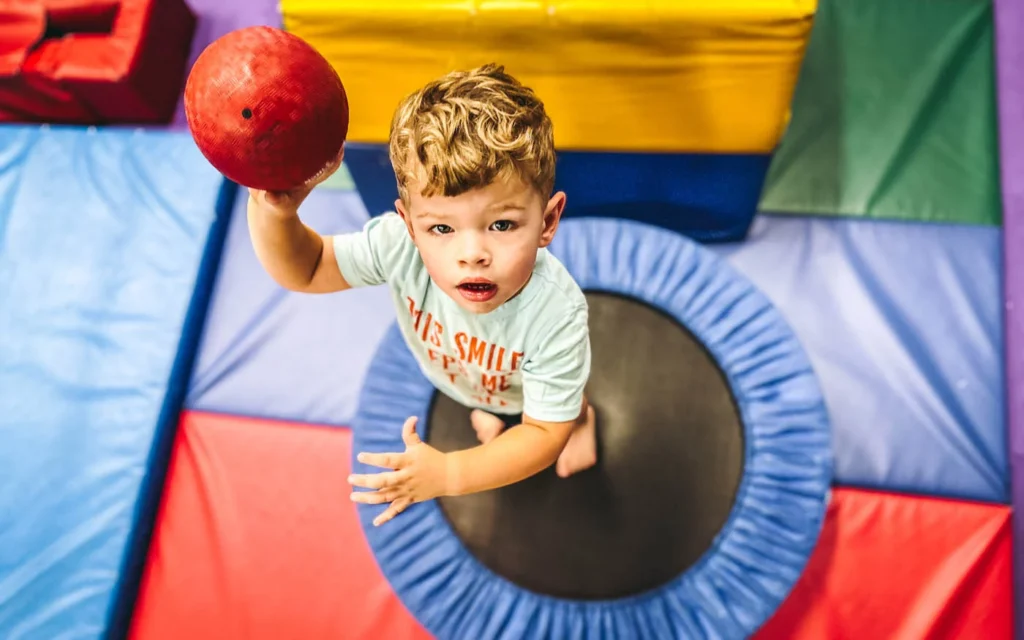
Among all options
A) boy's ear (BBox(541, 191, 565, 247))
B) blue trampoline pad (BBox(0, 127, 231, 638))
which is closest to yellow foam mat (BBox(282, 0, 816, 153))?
boy's ear (BBox(541, 191, 565, 247))

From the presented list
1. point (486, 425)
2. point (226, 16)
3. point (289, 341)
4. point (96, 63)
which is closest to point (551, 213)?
point (486, 425)

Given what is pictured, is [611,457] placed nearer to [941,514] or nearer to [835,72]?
[941,514]

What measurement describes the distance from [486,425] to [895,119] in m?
1.16

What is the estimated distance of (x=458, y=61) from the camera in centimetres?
116

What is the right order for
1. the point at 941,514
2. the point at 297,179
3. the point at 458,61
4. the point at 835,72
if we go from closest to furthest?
the point at 297,179
the point at 458,61
the point at 941,514
the point at 835,72

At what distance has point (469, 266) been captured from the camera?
67 centimetres

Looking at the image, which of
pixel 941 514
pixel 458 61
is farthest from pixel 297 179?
pixel 941 514

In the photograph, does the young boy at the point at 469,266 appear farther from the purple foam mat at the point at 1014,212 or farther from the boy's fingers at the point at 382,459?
the purple foam mat at the point at 1014,212

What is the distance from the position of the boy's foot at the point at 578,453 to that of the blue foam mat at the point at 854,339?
1.63ft

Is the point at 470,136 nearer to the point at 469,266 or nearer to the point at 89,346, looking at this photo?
the point at 469,266

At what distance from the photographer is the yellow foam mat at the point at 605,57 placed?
1.08 m

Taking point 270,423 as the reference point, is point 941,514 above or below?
above

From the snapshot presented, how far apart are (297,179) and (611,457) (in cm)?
76

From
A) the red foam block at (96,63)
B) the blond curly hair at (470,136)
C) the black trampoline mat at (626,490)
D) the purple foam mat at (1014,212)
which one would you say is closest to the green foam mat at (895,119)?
the purple foam mat at (1014,212)
